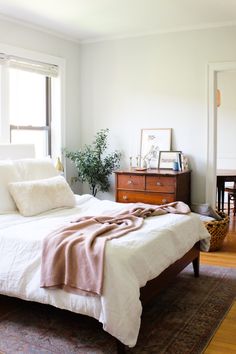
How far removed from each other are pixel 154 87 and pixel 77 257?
3.52 metres

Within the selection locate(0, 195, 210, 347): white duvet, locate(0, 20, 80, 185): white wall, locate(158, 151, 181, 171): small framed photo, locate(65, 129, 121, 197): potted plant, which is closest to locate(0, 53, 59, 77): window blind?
locate(0, 20, 80, 185): white wall

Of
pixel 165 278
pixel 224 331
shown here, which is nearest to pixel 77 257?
pixel 165 278

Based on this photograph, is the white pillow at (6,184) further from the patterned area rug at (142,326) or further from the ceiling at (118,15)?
the ceiling at (118,15)

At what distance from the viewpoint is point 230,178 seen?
21.0 feet

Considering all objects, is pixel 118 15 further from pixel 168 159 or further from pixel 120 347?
pixel 120 347

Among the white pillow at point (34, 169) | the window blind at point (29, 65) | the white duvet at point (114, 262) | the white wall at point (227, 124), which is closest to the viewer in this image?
the white duvet at point (114, 262)

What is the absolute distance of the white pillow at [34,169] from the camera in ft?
13.7

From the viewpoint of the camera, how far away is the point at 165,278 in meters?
3.24

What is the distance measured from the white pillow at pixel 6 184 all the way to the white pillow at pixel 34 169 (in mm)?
115

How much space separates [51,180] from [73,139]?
203 centimetres

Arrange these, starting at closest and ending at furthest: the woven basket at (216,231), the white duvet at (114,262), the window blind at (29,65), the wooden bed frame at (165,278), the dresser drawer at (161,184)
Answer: the white duvet at (114,262), the wooden bed frame at (165,278), the woven basket at (216,231), the window blind at (29,65), the dresser drawer at (161,184)

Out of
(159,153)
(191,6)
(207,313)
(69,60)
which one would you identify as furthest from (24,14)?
(207,313)

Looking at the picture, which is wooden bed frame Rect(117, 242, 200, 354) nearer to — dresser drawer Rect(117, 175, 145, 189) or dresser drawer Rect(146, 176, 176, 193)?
dresser drawer Rect(146, 176, 176, 193)

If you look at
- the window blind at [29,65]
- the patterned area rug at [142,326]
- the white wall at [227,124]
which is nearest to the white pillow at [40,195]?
the patterned area rug at [142,326]
